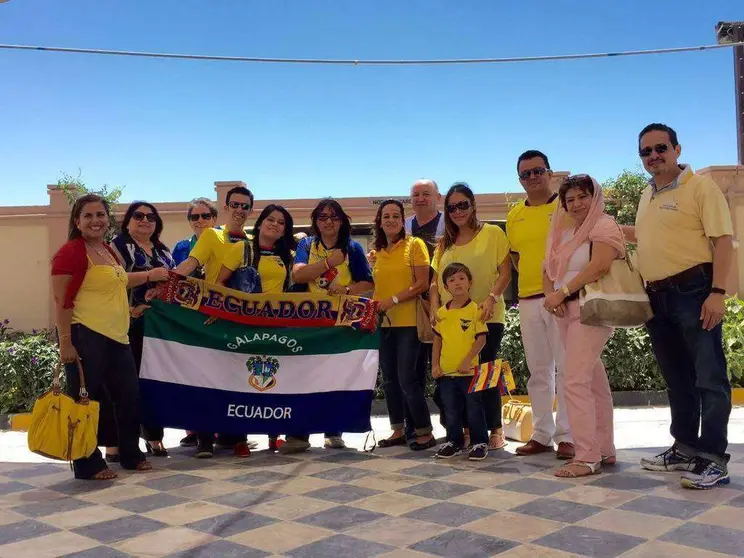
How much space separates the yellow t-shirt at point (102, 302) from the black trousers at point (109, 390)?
49 mm

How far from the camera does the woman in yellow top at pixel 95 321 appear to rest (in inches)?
163

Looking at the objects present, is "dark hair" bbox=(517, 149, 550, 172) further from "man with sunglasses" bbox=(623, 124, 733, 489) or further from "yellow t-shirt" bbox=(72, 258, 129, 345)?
"yellow t-shirt" bbox=(72, 258, 129, 345)

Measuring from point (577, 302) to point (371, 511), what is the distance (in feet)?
5.71

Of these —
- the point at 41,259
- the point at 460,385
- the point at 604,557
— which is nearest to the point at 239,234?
the point at 460,385

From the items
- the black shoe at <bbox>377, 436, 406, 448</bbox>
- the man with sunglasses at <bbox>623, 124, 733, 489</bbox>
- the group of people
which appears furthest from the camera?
the black shoe at <bbox>377, 436, 406, 448</bbox>

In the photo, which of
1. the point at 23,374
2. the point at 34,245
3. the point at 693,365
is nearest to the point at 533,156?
the point at 693,365

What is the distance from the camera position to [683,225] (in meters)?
3.88

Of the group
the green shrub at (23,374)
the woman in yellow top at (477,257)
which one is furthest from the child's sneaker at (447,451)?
the green shrub at (23,374)

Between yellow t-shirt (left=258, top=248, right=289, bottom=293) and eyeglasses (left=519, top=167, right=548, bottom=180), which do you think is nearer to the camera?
eyeglasses (left=519, top=167, right=548, bottom=180)

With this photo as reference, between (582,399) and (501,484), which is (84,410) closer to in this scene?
(501,484)

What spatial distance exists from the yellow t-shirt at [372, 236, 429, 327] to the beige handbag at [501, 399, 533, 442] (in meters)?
1.09

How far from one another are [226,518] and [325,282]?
6.89 ft

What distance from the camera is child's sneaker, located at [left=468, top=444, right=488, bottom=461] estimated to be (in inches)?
181

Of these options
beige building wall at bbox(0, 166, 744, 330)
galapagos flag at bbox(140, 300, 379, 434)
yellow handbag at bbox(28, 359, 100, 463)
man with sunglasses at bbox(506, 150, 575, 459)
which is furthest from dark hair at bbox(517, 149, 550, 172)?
beige building wall at bbox(0, 166, 744, 330)
